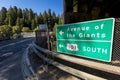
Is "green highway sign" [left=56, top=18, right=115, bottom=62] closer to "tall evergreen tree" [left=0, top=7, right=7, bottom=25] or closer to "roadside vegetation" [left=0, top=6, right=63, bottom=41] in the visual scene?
"roadside vegetation" [left=0, top=6, right=63, bottom=41]

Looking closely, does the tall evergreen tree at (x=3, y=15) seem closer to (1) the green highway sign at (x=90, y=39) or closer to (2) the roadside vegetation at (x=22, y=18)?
(2) the roadside vegetation at (x=22, y=18)

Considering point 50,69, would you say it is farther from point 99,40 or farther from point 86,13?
point 86,13

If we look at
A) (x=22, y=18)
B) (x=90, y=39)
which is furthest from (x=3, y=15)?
(x=90, y=39)

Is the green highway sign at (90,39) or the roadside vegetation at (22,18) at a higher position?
the roadside vegetation at (22,18)

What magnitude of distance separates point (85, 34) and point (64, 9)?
584cm

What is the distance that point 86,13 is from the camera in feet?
40.5

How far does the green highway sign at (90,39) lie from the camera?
167 inches

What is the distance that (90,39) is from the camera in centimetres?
489

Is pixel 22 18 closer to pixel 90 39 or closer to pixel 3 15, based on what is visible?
pixel 3 15

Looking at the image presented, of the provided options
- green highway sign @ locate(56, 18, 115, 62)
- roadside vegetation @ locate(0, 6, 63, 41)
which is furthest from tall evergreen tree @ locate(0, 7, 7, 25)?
green highway sign @ locate(56, 18, 115, 62)

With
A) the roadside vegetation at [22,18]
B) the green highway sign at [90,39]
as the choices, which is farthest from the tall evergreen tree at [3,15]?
the green highway sign at [90,39]

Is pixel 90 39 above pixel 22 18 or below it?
below

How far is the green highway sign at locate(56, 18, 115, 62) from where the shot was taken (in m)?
4.25

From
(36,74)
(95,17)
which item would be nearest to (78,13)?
(95,17)
